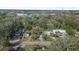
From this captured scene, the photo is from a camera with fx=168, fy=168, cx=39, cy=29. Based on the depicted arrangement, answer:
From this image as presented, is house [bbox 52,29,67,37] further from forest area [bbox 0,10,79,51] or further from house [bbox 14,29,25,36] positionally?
house [bbox 14,29,25,36]

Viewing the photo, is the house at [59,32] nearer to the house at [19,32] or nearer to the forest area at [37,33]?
the forest area at [37,33]

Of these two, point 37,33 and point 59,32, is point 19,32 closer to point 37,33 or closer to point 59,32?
point 37,33

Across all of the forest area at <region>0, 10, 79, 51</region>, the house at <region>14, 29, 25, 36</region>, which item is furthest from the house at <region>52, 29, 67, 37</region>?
the house at <region>14, 29, 25, 36</region>

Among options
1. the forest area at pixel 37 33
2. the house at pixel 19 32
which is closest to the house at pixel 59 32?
the forest area at pixel 37 33

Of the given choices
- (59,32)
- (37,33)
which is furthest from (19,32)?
(59,32)
